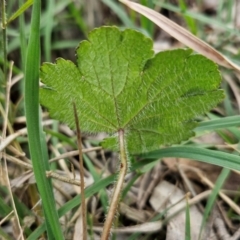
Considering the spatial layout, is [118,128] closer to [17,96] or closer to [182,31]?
[182,31]

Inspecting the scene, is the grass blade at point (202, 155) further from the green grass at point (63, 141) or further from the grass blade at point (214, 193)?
the grass blade at point (214, 193)

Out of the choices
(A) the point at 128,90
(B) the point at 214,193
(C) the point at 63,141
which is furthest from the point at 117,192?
(C) the point at 63,141

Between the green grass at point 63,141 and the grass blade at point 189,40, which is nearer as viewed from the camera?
the green grass at point 63,141

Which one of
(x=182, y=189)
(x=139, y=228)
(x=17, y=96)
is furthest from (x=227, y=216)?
(x=17, y=96)

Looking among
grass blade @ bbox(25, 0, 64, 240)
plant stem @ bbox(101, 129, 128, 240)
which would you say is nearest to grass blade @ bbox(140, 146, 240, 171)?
plant stem @ bbox(101, 129, 128, 240)

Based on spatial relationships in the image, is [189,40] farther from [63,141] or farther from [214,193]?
[63,141]

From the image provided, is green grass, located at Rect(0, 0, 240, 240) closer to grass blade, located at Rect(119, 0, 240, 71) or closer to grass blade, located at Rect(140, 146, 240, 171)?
grass blade, located at Rect(140, 146, 240, 171)

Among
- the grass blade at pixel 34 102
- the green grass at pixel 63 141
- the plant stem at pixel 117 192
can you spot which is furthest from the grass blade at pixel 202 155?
the grass blade at pixel 34 102

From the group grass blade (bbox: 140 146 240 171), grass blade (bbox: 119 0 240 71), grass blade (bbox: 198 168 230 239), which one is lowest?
grass blade (bbox: 198 168 230 239)
